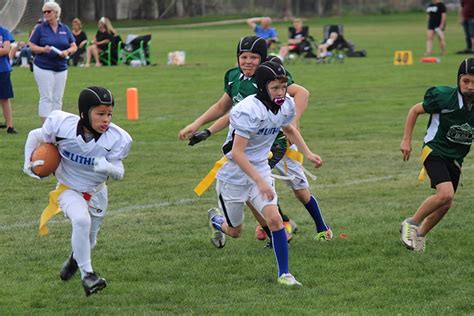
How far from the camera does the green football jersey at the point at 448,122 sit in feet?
27.3

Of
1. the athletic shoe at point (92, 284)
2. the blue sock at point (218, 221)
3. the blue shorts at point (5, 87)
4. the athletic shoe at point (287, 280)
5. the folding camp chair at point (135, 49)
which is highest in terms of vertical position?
the athletic shoe at point (92, 284)

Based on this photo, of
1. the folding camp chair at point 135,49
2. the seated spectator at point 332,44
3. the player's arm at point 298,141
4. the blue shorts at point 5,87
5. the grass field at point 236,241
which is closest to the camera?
the grass field at point 236,241

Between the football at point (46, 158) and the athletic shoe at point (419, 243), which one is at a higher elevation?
the football at point (46, 158)

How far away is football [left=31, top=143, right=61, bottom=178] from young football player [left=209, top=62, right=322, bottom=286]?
1.26 metres

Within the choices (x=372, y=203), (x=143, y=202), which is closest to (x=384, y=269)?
(x=372, y=203)

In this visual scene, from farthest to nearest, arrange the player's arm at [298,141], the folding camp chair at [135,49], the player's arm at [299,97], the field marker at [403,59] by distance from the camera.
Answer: the folding camp chair at [135,49]
the field marker at [403,59]
the player's arm at [299,97]
the player's arm at [298,141]

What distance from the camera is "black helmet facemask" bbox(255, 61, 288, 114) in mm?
7512

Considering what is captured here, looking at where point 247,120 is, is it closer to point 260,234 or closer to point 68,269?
point 68,269

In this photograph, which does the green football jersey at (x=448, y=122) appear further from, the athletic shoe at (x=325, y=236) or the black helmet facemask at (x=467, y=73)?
the athletic shoe at (x=325, y=236)

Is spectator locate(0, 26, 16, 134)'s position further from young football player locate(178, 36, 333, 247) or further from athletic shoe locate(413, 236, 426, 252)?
athletic shoe locate(413, 236, 426, 252)

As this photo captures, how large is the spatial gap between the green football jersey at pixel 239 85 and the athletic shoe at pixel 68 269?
2.08m

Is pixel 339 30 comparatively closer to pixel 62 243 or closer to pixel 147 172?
pixel 147 172

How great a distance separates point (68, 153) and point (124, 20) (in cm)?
5764

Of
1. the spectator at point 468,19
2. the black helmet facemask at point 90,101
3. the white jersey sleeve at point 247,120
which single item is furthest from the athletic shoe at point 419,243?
the spectator at point 468,19
